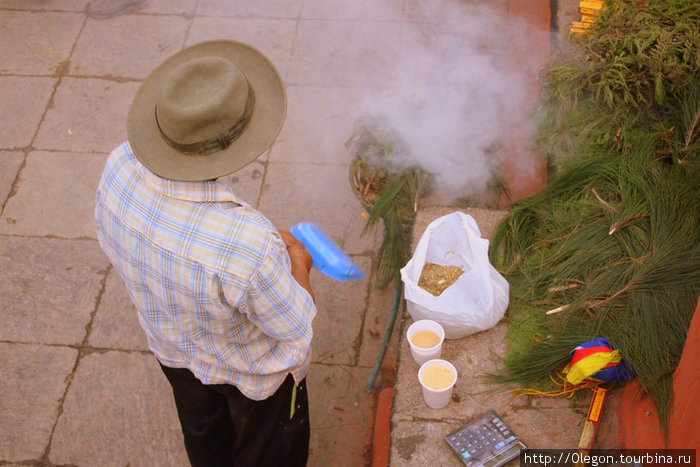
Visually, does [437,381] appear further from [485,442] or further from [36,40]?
[36,40]

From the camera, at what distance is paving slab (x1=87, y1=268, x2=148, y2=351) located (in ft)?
11.9

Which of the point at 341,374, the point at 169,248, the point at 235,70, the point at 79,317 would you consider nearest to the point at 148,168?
the point at 169,248

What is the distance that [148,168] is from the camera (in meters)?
1.92

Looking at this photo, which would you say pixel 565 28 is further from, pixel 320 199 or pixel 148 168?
pixel 148 168

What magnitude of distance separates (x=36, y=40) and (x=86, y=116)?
3.49 feet

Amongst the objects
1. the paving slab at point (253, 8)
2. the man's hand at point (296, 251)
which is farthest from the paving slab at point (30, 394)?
the paving slab at point (253, 8)

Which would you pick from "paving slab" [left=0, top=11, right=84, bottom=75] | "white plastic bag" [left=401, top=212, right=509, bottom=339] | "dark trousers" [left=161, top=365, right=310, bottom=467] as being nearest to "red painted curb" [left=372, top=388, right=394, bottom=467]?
"dark trousers" [left=161, top=365, right=310, bottom=467]

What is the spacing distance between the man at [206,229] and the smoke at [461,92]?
50.2 inches

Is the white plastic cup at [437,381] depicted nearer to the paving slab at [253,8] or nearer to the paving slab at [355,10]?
the paving slab at [355,10]

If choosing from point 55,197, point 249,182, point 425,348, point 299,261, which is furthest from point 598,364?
point 55,197

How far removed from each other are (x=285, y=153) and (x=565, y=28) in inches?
84.4

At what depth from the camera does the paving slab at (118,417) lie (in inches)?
127

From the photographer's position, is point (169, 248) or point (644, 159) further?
point (644, 159)

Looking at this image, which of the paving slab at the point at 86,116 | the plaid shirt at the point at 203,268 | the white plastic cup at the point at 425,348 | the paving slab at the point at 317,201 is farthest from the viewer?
the paving slab at the point at 86,116
